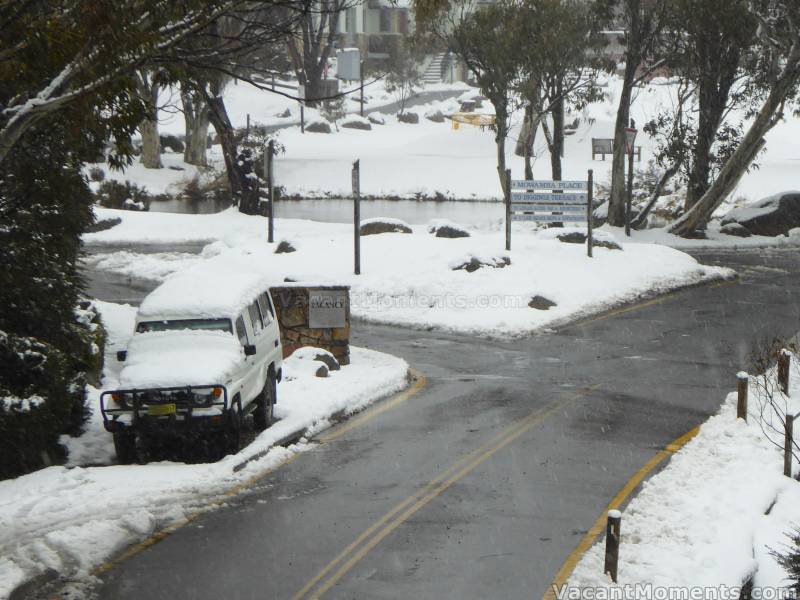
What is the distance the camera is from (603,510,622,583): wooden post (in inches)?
351

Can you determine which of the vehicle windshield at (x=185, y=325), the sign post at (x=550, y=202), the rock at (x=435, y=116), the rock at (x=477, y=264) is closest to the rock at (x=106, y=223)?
the sign post at (x=550, y=202)

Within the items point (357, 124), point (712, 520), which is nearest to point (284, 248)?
point (712, 520)

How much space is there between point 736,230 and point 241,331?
33.5 m

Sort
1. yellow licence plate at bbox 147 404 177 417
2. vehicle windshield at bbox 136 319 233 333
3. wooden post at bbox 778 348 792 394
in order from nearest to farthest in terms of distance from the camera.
→ yellow licence plate at bbox 147 404 177 417 → vehicle windshield at bbox 136 319 233 333 → wooden post at bbox 778 348 792 394

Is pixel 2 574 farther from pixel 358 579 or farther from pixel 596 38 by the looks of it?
pixel 596 38

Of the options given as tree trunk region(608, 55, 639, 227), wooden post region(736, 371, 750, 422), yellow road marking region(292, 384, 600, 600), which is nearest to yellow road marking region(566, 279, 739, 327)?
yellow road marking region(292, 384, 600, 600)

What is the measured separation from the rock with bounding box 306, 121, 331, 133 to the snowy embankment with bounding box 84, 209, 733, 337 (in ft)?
185

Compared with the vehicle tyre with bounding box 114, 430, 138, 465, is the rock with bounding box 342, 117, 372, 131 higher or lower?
higher

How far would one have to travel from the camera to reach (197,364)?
42.8 ft

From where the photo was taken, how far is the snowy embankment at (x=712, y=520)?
9.37 m

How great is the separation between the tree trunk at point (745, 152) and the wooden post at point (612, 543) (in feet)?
100.0

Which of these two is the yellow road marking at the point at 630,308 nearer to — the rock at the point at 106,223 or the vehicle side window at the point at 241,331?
the vehicle side window at the point at 241,331

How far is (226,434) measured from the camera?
43.0 ft

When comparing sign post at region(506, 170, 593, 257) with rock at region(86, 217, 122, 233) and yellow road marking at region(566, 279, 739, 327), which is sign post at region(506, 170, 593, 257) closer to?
yellow road marking at region(566, 279, 739, 327)
